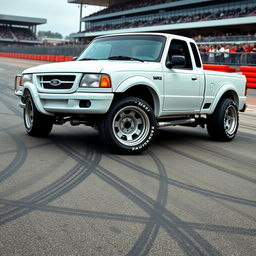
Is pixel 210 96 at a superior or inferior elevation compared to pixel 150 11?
inferior

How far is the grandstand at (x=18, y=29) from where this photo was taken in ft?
376

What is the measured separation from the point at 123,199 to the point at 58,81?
106 inches

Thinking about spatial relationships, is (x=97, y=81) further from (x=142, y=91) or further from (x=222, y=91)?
(x=222, y=91)

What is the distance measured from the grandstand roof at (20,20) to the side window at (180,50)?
11691 cm

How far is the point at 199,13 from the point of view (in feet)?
204

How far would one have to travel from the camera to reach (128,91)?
21.8ft

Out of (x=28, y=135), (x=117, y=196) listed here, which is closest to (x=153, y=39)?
(x=28, y=135)

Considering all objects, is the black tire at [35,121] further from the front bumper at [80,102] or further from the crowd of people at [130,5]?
the crowd of people at [130,5]

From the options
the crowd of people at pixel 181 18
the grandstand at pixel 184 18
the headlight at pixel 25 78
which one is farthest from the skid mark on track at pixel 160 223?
the crowd of people at pixel 181 18

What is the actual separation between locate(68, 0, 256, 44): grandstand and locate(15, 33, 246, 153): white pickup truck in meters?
35.5

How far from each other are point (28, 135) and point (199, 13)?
58.6 metres

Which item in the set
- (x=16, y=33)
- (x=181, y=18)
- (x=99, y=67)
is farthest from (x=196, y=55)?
(x=16, y=33)

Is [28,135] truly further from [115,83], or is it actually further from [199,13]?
[199,13]

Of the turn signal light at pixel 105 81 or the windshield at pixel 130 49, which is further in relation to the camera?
the windshield at pixel 130 49
